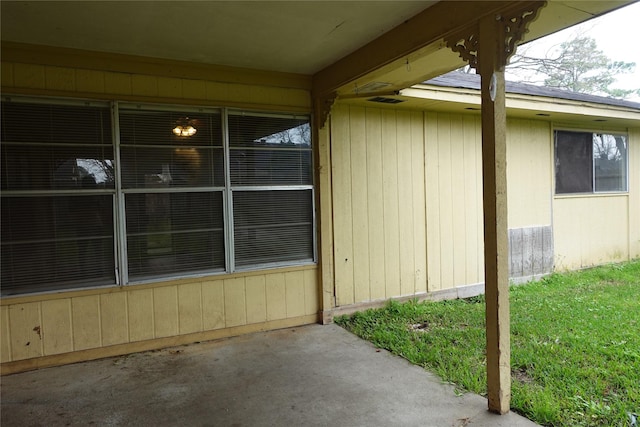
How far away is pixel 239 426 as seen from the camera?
89.8 inches

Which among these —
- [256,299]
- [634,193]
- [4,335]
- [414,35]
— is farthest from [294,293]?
[634,193]

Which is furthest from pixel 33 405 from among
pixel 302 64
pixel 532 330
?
pixel 532 330

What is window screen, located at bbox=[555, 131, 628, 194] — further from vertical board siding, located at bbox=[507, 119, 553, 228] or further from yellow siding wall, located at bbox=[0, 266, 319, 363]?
yellow siding wall, located at bbox=[0, 266, 319, 363]

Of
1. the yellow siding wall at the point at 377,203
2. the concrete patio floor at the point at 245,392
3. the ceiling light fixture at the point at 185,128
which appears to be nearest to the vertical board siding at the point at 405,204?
the yellow siding wall at the point at 377,203

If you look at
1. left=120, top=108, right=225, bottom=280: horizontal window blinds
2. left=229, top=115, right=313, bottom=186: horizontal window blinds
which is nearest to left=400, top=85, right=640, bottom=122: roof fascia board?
left=229, top=115, right=313, bottom=186: horizontal window blinds

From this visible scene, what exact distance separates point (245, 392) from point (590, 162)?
249 inches

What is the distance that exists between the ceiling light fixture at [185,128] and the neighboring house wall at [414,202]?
145cm

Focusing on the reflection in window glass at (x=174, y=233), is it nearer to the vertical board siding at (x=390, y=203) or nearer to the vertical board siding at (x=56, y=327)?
the vertical board siding at (x=56, y=327)

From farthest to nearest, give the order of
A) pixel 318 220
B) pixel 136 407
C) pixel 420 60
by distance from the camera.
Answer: pixel 318 220 < pixel 420 60 < pixel 136 407

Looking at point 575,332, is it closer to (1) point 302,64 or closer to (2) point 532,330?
(2) point 532,330

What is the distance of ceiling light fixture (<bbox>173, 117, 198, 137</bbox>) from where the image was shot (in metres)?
3.55

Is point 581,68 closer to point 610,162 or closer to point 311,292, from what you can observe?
point 610,162

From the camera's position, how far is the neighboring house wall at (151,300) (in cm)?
306

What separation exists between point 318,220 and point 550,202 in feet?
12.6
